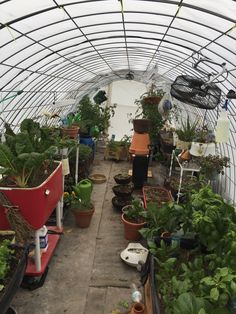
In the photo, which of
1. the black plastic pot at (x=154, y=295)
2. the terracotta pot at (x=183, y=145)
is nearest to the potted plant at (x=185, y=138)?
the terracotta pot at (x=183, y=145)

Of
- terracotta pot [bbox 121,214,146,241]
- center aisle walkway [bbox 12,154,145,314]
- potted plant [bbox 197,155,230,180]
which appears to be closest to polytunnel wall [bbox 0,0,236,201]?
potted plant [bbox 197,155,230,180]

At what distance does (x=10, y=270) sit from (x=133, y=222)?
6.95 feet

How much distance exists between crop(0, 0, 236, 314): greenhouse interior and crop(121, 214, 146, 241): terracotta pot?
0.02 m

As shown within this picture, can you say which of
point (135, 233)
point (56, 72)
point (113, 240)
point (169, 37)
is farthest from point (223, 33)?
point (56, 72)

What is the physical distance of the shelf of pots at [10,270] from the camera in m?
2.40

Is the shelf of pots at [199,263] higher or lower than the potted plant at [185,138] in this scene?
lower

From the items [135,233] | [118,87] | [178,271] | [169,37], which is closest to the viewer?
[178,271]

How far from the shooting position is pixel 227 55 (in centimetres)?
474

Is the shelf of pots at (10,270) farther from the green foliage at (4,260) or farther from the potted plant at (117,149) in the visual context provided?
the potted plant at (117,149)

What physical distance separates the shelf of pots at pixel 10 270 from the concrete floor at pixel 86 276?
623mm

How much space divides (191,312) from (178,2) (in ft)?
11.8

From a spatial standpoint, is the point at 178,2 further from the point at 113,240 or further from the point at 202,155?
the point at 113,240

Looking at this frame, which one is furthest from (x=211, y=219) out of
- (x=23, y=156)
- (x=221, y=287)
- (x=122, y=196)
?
(x=122, y=196)

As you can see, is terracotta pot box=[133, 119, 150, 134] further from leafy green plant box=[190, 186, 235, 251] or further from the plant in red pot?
leafy green plant box=[190, 186, 235, 251]
